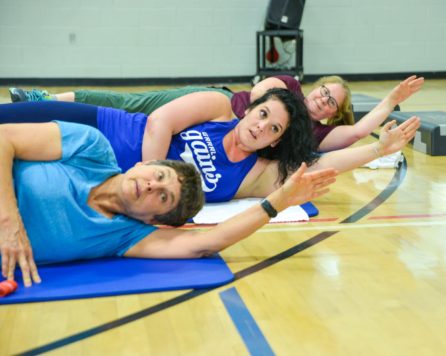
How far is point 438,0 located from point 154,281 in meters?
8.57

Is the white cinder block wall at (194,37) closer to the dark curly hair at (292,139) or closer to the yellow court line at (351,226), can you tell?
the dark curly hair at (292,139)

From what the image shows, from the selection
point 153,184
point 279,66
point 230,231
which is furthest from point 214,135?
point 279,66

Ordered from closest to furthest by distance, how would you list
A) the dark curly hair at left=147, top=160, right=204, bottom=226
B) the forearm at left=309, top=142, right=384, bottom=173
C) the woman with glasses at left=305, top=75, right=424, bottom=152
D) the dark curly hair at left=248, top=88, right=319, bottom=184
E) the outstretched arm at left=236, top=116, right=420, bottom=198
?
the dark curly hair at left=147, top=160, right=204, bottom=226 < the dark curly hair at left=248, top=88, right=319, bottom=184 < the outstretched arm at left=236, top=116, right=420, bottom=198 < the forearm at left=309, top=142, right=384, bottom=173 < the woman with glasses at left=305, top=75, right=424, bottom=152

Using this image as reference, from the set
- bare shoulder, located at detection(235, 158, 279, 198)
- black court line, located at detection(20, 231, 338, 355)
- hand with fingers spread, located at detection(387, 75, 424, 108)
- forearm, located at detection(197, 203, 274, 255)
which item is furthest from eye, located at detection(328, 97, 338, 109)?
forearm, located at detection(197, 203, 274, 255)

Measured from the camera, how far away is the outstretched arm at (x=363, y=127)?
4035mm

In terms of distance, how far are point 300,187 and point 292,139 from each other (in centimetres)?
86

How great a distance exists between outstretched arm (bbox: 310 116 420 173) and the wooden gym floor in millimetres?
408

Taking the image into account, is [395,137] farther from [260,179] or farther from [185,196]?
[185,196]

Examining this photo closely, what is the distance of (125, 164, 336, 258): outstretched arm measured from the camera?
257 cm

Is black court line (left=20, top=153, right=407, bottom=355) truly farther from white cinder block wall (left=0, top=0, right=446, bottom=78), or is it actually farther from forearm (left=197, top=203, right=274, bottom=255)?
white cinder block wall (left=0, top=0, right=446, bottom=78)

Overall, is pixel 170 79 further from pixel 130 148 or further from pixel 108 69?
pixel 130 148

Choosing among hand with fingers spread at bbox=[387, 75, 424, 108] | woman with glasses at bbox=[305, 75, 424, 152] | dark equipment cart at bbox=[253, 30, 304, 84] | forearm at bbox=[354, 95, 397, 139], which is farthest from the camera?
dark equipment cart at bbox=[253, 30, 304, 84]

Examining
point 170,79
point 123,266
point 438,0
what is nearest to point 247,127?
point 123,266

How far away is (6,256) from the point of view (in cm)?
236
